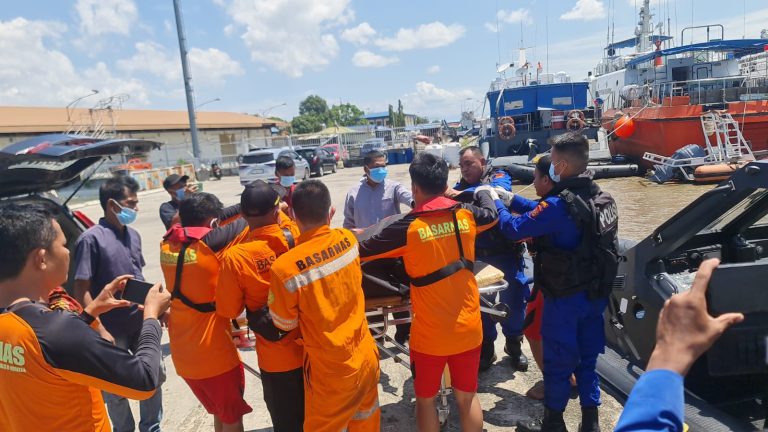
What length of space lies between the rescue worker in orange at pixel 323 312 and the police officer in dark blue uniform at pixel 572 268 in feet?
3.79

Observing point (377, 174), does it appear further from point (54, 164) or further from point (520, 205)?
point (54, 164)

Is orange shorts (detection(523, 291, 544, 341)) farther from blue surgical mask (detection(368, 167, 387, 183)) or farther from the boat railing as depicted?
the boat railing

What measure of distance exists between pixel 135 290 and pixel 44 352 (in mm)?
791

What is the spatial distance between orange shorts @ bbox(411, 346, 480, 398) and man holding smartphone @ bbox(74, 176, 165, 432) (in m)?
1.76

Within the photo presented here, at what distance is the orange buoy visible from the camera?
1563cm

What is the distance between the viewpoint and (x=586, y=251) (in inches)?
107

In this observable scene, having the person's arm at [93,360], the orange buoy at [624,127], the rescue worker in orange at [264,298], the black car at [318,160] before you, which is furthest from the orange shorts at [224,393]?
the black car at [318,160]

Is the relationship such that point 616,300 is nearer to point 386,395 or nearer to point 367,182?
point 386,395

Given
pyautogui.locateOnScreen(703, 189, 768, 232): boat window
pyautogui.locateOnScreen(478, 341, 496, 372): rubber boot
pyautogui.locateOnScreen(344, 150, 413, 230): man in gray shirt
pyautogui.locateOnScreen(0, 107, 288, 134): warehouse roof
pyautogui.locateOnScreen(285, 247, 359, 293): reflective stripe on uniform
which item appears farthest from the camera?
pyautogui.locateOnScreen(0, 107, 288, 134): warehouse roof

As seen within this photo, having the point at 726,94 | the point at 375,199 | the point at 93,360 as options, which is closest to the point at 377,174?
the point at 375,199

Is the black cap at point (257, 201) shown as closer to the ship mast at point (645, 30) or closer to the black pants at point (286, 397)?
the black pants at point (286, 397)

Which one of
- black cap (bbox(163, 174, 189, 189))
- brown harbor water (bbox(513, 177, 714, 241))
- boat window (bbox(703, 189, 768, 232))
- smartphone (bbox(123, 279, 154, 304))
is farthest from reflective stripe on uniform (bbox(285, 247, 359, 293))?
brown harbor water (bbox(513, 177, 714, 241))

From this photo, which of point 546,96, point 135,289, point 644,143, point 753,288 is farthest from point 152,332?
point 546,96

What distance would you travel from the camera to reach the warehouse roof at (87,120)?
26359 mm
